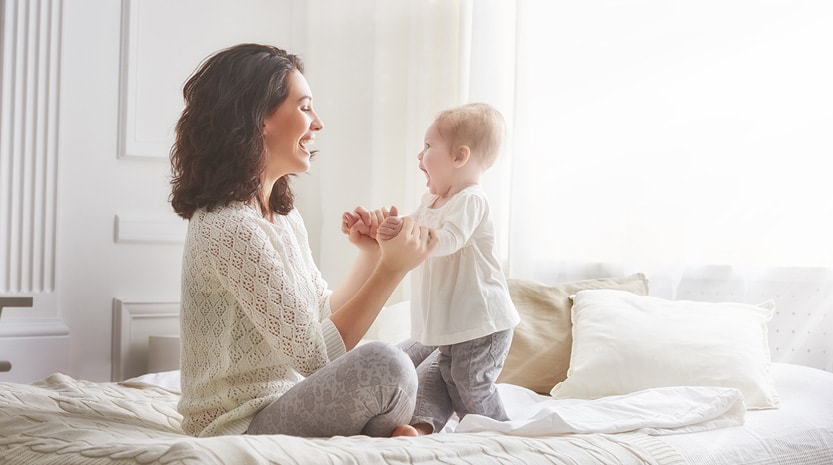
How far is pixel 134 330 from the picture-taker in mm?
3197

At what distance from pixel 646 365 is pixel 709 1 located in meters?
1.01

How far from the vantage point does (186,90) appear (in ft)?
5.31

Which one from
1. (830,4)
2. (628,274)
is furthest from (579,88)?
(830,4)

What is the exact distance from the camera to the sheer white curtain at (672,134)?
6.93 ft

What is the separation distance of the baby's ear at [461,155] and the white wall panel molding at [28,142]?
6.03 feet

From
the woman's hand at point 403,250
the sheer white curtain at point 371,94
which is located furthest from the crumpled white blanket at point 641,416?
the sheer white curtain at point 371,94

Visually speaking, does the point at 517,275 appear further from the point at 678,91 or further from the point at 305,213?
the point at 305,213

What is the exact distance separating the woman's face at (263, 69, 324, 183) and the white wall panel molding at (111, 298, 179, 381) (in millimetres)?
1767

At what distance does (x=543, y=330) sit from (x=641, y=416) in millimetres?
731

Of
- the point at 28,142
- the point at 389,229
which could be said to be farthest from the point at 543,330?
the point at 28,142

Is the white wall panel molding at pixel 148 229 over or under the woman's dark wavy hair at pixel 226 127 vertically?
under

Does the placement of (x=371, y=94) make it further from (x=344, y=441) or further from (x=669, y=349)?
(x=344, y=441)

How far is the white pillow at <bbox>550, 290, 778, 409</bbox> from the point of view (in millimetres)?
1865

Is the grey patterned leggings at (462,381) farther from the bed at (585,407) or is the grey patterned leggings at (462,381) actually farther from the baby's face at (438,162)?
the baby's face at (438,162)
